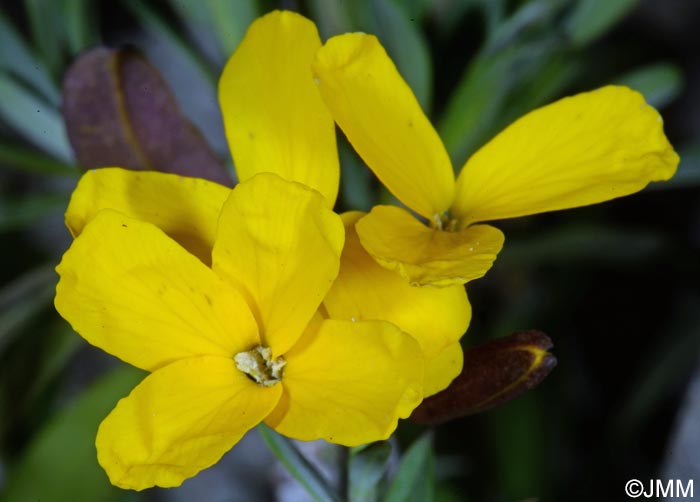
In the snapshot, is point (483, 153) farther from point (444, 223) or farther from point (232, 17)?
point (232, 17)

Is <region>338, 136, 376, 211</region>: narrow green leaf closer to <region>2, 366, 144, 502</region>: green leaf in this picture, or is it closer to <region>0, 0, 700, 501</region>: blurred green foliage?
<region>0, 0, 700, 501</region>: blurred green foliage

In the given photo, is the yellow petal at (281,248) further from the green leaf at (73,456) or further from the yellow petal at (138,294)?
the green leaf at (73,456)

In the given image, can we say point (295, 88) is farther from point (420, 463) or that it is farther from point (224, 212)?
point (420, 463)

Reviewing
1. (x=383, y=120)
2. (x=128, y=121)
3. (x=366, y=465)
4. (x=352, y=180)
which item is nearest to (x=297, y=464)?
(x=366, y=465)

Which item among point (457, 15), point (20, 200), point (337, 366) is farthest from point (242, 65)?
point (20, 200)

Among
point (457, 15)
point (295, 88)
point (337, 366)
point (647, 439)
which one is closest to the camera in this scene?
point (337, 366)
